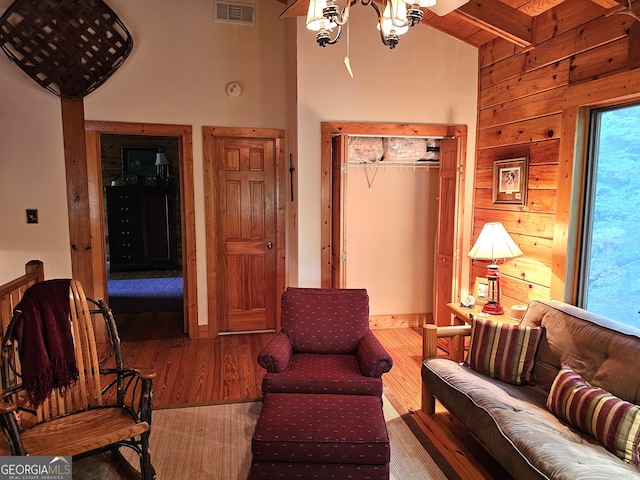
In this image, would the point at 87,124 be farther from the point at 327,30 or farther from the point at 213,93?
the point at 327,30

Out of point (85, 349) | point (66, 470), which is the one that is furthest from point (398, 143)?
point (66, 470)

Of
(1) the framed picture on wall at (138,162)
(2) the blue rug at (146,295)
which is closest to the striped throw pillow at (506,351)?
(2) the blue rug at (146,295)

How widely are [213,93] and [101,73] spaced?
957mm

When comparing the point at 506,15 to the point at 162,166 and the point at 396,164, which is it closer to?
the point at 396,164

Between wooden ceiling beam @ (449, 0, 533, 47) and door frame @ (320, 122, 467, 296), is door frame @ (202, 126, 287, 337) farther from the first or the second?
wooden ceiling beam @ (449, 0, 533, 47)

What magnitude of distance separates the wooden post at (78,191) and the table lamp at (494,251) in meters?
3.34

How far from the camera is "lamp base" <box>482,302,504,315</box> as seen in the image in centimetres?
323

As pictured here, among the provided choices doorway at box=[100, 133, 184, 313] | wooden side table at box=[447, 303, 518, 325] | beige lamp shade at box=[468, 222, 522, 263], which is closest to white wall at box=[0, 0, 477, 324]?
beige lamp shade at box=[468, 222, 522, 263]

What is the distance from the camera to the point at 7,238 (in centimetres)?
378

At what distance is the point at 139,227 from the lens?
7723 millimetres

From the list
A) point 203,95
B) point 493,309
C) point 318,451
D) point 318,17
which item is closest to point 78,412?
point 318,451

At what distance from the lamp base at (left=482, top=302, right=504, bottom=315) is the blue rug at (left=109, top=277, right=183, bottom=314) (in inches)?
146

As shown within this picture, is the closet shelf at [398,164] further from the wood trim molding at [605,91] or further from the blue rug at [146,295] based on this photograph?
the blue rug at [146,295]

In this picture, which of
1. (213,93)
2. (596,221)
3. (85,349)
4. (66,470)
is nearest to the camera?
(66,470)
